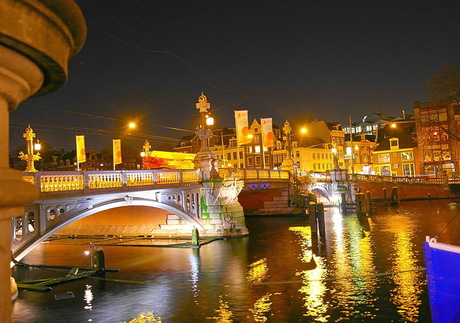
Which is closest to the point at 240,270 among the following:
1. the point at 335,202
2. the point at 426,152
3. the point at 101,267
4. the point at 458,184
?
the point at 101,267

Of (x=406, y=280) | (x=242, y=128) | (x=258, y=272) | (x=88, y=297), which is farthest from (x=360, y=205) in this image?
(x=88, y=297)

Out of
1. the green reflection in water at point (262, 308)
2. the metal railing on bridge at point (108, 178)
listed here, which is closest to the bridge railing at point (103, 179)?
the metal railing on bridge at point (108, 178)

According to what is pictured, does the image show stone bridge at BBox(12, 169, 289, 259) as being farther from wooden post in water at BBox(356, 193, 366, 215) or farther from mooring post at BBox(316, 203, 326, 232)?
wooden post in water at BBox(356, 193, 366, 215)

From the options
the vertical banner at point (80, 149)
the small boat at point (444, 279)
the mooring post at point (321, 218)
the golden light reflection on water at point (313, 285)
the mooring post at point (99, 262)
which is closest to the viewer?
the small boat at point (444, 279)

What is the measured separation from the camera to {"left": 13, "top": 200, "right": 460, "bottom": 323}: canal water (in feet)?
44.2

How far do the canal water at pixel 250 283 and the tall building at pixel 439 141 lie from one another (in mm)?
52924

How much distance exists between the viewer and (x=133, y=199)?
86.4 ft

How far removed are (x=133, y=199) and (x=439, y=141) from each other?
66.9 m

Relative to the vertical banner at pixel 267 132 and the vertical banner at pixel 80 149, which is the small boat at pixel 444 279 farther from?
the vertical banner at pixel 267 132

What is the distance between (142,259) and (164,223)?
10394 millimetres

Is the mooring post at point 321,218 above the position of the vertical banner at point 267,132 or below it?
below

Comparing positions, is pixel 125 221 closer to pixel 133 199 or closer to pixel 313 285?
pixel 133 199

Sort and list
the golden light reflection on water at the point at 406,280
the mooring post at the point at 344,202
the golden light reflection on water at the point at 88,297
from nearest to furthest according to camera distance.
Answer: the golden light reflection on water at the point at 406,280 → the golden light reflection on water at the point at 88,297 → the mooring post at the point at 344,202

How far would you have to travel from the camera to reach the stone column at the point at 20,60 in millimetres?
3037
